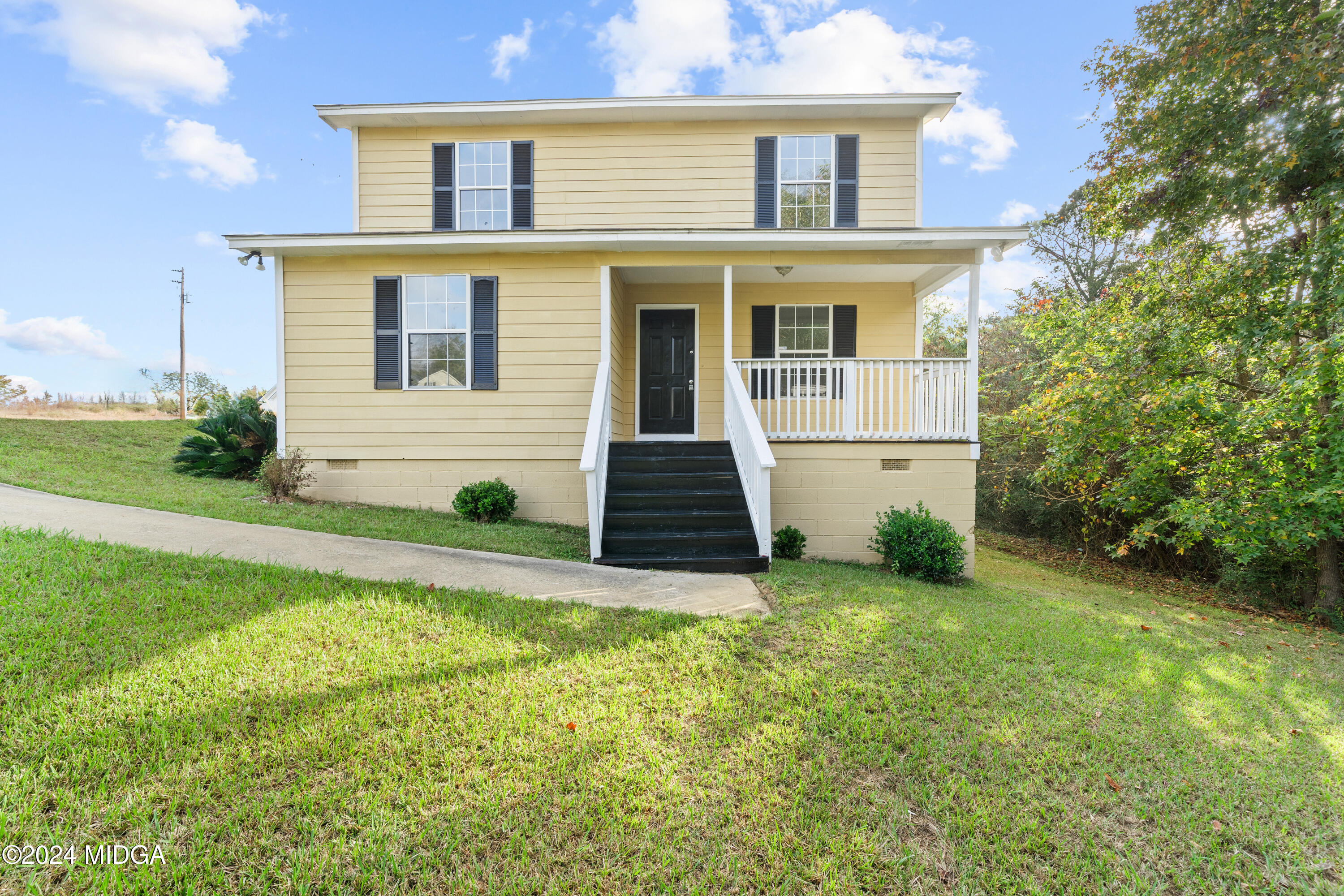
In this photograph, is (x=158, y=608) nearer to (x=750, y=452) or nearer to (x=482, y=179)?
(x=750, y=452)

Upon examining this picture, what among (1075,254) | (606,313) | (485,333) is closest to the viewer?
(606,313)

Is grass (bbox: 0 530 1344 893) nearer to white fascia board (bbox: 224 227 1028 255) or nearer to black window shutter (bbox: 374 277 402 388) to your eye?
black window shutter (bbox: 374 277 402 388)

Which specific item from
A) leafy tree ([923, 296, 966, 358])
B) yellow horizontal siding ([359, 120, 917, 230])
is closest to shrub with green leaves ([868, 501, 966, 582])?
yellow horizontal siding ([359, 120, 917, 230])

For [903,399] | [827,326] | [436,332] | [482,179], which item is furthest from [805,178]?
[436,332]

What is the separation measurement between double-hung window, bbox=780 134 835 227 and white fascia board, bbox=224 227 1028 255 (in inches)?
63.7

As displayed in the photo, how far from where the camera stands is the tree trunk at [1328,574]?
725cm

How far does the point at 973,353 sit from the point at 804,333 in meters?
2.63

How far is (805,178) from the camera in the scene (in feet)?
28.2

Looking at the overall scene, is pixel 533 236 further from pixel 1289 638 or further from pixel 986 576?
pixel 1289 638

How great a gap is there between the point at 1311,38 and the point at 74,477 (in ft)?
51.3

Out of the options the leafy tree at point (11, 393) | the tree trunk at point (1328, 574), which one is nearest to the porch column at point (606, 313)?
the tree trunk at point (1328, 574)

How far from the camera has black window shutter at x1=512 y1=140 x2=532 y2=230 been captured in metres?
8.55

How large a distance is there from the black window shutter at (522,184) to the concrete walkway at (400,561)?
524 cm

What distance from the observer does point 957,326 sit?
66.8 ft
